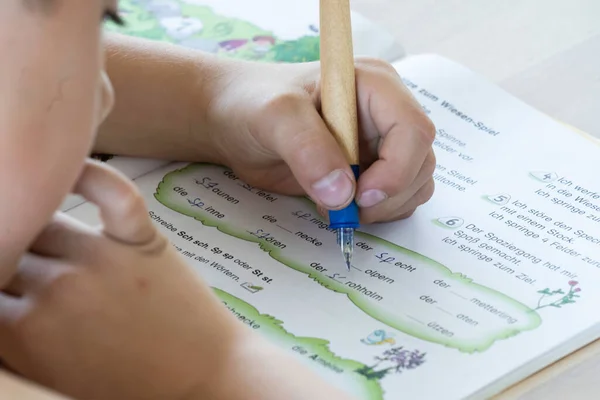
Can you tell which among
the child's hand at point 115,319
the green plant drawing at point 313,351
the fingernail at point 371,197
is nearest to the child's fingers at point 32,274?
the child's hand at point 115,319

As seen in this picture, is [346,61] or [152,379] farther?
[346,61]

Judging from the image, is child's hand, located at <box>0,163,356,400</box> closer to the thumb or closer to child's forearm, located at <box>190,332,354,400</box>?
child's forearm, located at <box>190,332,354,400</box>

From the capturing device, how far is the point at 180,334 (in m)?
0.43

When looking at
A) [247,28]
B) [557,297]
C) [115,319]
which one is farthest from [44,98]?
[247,28]

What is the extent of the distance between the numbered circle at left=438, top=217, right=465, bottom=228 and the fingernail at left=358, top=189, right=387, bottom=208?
5cm

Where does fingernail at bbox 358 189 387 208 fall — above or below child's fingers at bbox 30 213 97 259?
below

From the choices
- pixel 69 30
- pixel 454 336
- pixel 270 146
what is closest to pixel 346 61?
pixel 270 146

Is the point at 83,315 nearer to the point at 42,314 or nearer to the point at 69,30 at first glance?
the point at 42,314

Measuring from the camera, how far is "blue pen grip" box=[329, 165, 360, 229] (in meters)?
0.60

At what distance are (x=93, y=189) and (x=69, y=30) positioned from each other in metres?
0.09

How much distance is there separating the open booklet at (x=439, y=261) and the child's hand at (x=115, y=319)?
80 millimetres

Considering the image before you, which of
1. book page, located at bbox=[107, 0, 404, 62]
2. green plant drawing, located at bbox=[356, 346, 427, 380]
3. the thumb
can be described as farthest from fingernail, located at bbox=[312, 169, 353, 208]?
book page, located at bbox=[107, 0, 404, 62]

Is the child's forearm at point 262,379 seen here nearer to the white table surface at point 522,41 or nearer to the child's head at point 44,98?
the child's head at point 44,98

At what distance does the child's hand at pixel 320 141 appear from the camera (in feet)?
1.94
